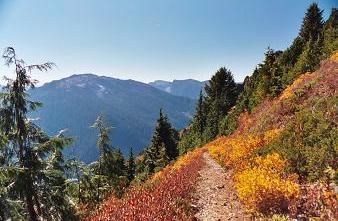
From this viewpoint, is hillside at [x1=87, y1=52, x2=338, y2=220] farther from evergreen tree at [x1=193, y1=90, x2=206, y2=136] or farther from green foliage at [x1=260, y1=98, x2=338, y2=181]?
evergreen tree at [x1=193, y1=90, x2=206, y2=136]

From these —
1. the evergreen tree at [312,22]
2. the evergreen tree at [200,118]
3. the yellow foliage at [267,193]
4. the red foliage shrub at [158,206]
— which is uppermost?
the evergreen tree at [312,22]

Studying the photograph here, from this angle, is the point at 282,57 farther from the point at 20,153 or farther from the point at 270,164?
the point at 20,153

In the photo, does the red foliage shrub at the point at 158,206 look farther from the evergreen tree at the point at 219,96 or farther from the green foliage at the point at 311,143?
the evergreen tree at the point at 219,96

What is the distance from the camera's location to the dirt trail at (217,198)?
44.5 ft

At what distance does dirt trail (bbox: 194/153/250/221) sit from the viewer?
44.5ft

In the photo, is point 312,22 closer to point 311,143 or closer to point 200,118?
point 200,118

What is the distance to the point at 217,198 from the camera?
52.9ft

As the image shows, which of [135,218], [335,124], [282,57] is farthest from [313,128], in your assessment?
[282,57]

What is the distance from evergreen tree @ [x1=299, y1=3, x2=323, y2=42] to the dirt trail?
32069 mm

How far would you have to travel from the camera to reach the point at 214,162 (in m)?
26.9

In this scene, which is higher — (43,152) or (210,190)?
(43,152)

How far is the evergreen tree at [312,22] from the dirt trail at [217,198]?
32069mm

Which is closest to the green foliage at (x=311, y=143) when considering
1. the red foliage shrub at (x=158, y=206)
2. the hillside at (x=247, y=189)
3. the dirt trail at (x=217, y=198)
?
the hillside at (x=247, y=189)

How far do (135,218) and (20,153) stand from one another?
15.4 ft
